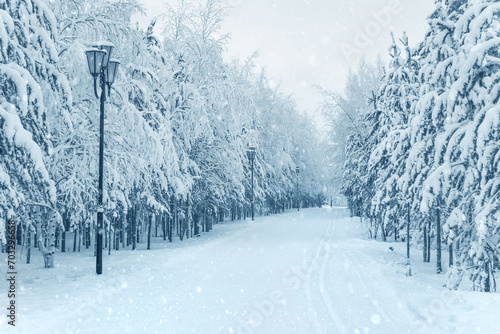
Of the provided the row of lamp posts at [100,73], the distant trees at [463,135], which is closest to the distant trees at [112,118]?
the row of lamp posts at [100,73]

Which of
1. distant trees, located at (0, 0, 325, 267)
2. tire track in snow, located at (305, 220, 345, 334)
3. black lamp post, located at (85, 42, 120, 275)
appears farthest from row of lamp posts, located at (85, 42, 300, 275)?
tire track in snow, located at (305, 220, 345, 334)

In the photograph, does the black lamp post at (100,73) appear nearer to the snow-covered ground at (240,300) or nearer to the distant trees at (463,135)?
the snow-covered ground at (240,300)

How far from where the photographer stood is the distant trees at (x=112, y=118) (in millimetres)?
8930

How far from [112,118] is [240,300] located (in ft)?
26.6

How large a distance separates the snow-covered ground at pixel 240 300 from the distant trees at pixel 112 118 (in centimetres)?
187

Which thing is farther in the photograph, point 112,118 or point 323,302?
point 112,118

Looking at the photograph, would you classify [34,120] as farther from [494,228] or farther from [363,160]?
[363,160]

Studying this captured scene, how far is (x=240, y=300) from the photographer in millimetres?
9047

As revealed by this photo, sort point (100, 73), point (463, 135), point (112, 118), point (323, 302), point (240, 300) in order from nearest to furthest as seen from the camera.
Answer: point (323, 302) → point (240, 300) → point (463, 135) → point (100, 73) → point (112, 118)

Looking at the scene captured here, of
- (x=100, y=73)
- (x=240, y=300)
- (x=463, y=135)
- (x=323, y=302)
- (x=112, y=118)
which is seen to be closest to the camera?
(x=323, y=302)

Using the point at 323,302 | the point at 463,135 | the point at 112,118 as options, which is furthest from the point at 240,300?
the point at 112,118

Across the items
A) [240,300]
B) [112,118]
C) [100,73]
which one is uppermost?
[100,73]

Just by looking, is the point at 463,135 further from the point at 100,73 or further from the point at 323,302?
the point at 100,73

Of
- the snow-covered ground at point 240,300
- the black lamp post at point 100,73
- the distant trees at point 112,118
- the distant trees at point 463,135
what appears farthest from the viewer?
the black lamp post at point 100,73
